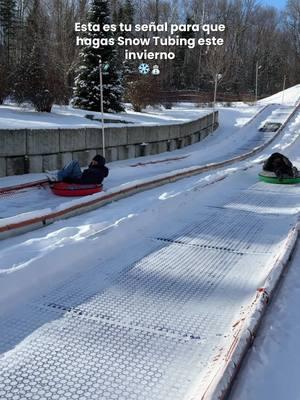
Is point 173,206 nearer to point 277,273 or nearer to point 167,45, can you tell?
point 277,273

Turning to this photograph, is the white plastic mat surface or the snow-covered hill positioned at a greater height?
the snow-covered hill

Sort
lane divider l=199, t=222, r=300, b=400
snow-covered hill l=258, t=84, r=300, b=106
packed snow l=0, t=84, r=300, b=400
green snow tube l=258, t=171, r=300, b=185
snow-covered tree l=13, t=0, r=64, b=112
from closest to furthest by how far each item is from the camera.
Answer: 1. lane divider l=199, t=222, r=300, b=400
2. packed snow l=0, t=84, r=300, b=400
3. green snow tube l=258, t=171, r=300, b=185
4. snow-covered tree l=13, t=0, r=64, b=112
5. snow-covered hill l=258, t=84, r=300, b=106

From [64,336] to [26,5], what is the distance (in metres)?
45.9

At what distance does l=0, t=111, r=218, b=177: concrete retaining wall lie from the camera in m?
9.50

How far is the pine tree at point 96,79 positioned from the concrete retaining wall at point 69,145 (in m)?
3.30

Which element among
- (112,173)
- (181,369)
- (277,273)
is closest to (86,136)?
(112,173)

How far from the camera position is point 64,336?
311 cm

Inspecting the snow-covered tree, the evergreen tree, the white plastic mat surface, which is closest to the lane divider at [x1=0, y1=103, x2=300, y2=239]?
the white plastic mat surface

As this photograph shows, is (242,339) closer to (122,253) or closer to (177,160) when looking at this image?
(122,253)

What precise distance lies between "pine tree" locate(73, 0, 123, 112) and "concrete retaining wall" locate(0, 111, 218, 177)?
3.30 meters

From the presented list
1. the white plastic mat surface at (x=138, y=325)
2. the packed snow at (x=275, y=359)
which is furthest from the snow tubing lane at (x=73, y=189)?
the packed snow at (x=275, y=359)

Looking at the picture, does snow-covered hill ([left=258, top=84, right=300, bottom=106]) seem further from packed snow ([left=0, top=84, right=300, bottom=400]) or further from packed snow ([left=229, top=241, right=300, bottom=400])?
packed snow ([left=229, top=241, right=300, bottom=400])

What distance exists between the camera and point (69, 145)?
11055 millimetres

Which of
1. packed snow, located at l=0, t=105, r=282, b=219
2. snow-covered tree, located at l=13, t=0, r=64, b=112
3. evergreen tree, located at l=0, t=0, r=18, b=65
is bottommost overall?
packed snow, located at l=0, t=105, r=282, b=219
